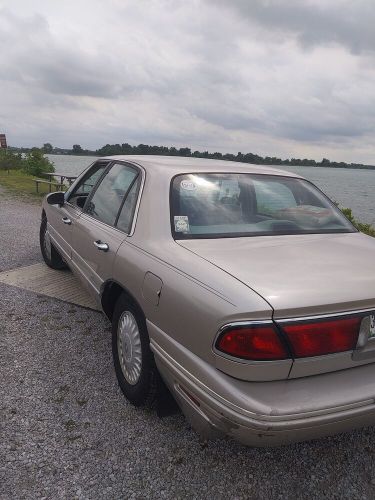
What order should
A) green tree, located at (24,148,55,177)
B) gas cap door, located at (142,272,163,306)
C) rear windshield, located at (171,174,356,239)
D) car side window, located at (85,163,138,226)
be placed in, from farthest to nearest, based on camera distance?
green tree, located at (24,148,55,177)
car side window, located at (85,163,138,226)
rear windshield, located at (171,174,356,239)
gas cap door, located at (142,272,163,306)

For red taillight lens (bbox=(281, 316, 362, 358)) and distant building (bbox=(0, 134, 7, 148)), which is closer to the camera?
red taillight lens (bbox=(281, 316, 362, 358))

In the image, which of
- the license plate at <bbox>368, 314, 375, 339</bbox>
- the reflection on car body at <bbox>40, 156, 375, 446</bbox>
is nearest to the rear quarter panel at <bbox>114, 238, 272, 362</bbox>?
the reflection on car body at <bbox>40, 156, 375, 446</bbox>

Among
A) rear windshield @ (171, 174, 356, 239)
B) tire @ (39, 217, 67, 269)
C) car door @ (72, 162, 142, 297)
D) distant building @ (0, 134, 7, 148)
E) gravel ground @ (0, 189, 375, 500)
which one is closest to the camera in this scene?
gravel ground @ (0, 189, 375, 500)

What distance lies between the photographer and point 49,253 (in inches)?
211

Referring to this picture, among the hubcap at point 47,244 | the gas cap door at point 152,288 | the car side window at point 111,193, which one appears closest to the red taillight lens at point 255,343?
the gas cap door at point 152,288

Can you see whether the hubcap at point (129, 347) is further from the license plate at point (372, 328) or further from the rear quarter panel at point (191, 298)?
the license plate at point (372, 328)

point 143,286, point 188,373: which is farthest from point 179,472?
point 143,286

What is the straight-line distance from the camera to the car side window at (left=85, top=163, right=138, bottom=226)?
10.3ft

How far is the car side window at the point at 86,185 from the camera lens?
3.91m

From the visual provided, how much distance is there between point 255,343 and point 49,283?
12.1 feet

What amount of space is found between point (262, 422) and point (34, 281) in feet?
12.8

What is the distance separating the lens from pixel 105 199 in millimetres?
3469

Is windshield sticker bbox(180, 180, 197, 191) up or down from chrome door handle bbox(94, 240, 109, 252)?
up

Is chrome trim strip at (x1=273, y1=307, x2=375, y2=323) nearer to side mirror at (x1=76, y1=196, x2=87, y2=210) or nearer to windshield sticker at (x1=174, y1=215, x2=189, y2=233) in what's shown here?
windshield sticker at (x1=174, y1=215, x2=189, y2=233)
